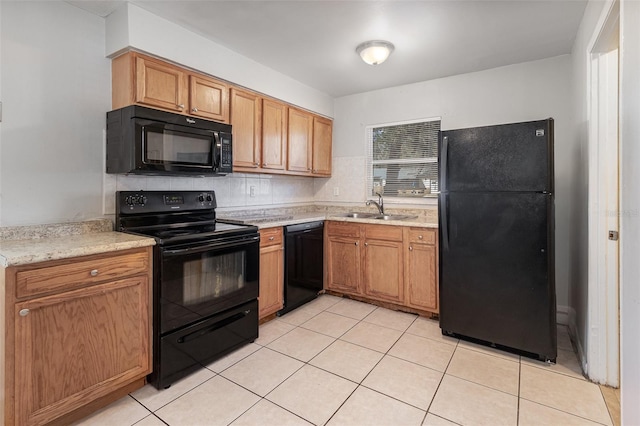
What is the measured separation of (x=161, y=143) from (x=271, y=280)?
141 cm

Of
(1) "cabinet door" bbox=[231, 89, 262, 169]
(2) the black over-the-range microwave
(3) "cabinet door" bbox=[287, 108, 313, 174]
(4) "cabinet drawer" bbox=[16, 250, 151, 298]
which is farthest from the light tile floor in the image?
(3) "cabinet door" bbox=[287, 108, 313, 174]

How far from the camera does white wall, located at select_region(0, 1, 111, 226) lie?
1877mm

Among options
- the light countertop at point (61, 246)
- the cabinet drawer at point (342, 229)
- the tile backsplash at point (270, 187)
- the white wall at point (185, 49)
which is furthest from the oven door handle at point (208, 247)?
the white wall at point (185, 49)

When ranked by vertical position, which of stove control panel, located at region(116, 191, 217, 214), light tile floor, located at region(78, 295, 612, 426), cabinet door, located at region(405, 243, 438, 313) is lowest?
light tile floor, located at region(78, 295, 612, 426)

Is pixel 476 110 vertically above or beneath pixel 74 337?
above

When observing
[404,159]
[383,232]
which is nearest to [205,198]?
[383,232]

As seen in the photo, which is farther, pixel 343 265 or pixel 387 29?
pixel 343 265

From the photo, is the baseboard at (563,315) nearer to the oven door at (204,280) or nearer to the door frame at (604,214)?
the door frame at (604,214)

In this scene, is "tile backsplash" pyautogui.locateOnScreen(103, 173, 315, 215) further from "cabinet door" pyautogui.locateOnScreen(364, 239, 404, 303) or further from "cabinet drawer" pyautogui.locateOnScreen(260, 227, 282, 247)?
"cabinet door" pyautogui.locateOnScreen(364, 239, 404, 303)

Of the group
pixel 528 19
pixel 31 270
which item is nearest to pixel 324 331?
pixel 31 270

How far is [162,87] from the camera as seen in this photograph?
230 centimetres

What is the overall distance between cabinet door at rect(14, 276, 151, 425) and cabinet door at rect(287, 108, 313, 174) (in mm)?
2071

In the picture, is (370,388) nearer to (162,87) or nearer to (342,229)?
(342,229)

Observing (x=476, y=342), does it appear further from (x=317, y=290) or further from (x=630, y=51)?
(x=630, y=51)
